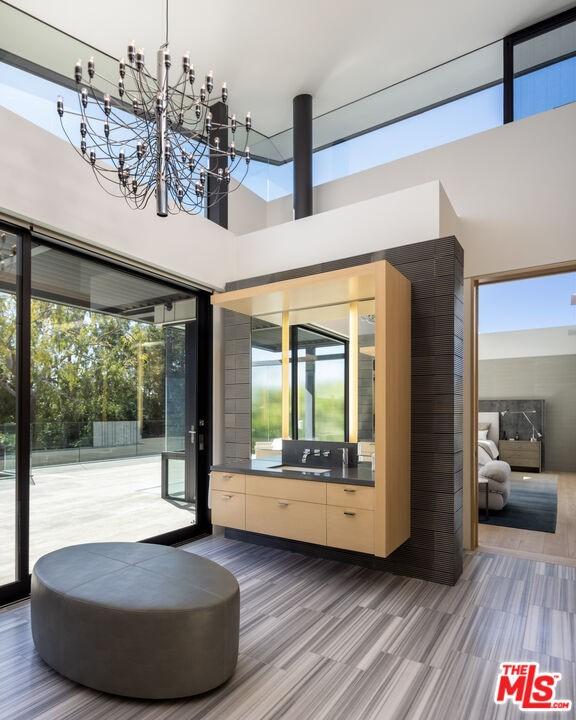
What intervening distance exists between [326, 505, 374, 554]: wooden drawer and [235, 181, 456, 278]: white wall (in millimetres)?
2069

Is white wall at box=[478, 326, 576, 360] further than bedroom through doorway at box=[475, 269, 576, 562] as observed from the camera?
Yes

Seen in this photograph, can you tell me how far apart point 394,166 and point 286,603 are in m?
4.04

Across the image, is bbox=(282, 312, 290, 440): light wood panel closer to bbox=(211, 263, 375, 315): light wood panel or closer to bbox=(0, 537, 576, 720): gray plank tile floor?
bbox=(211, 263, 375, 315): light wood panel

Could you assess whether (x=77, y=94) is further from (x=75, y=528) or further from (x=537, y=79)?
(x=537, y=79)

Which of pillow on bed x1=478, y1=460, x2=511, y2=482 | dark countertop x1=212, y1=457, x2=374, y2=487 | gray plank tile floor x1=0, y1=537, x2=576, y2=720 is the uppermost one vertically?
dark countertop x1=212, y1=457, x2=374, y2=487

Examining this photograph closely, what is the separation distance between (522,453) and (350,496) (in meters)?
6.52

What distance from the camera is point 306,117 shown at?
488 centimetres

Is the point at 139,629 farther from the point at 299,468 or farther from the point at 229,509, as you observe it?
the point at 299,468

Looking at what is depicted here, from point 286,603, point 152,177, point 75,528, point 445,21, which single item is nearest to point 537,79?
point 445,21

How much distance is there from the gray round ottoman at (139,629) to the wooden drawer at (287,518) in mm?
1116

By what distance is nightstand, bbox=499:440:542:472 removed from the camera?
8289 mm

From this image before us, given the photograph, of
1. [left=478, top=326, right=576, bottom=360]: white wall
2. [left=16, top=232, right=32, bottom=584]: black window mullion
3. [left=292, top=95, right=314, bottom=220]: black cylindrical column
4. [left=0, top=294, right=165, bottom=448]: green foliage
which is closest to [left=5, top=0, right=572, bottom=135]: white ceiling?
[left=292, top=95, right=314, bottom=220]: black cylindrical column

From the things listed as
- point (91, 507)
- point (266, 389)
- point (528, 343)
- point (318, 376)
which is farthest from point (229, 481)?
point (528, 343)

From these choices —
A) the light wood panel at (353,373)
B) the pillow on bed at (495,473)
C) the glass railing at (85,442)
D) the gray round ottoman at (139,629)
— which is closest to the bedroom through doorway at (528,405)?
the pillow on bed at (495,473)
